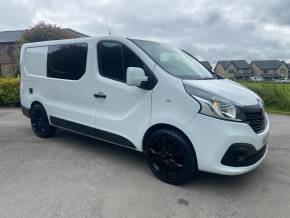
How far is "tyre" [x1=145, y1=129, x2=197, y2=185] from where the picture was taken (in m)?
3.44

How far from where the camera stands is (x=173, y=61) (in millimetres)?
4223

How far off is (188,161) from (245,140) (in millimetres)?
729

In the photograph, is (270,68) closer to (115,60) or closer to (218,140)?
(115,60)

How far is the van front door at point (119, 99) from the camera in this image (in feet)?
12.8

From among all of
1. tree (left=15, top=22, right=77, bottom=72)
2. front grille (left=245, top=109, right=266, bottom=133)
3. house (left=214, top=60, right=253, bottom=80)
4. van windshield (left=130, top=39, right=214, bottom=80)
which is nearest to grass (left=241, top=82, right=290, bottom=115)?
van windshield (left=130, top=39, right=214, bottom=80)

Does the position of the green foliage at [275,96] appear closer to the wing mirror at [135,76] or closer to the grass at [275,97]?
the grass at [275,97]

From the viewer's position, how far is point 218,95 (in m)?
3.35

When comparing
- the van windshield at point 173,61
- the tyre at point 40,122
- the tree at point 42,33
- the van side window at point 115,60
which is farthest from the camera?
the tree at point 42,33

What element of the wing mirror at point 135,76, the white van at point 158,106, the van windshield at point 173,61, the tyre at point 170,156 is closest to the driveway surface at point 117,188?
the tyre at point 170,156

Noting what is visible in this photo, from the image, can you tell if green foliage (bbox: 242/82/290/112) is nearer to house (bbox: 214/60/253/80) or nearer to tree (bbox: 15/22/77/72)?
tree (bbox: 15/22/77/72)

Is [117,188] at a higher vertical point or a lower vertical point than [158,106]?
lower

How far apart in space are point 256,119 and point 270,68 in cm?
9931

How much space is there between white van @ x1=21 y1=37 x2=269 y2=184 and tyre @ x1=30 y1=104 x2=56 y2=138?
1.38ft

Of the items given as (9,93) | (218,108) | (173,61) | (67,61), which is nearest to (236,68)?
(9,93)
